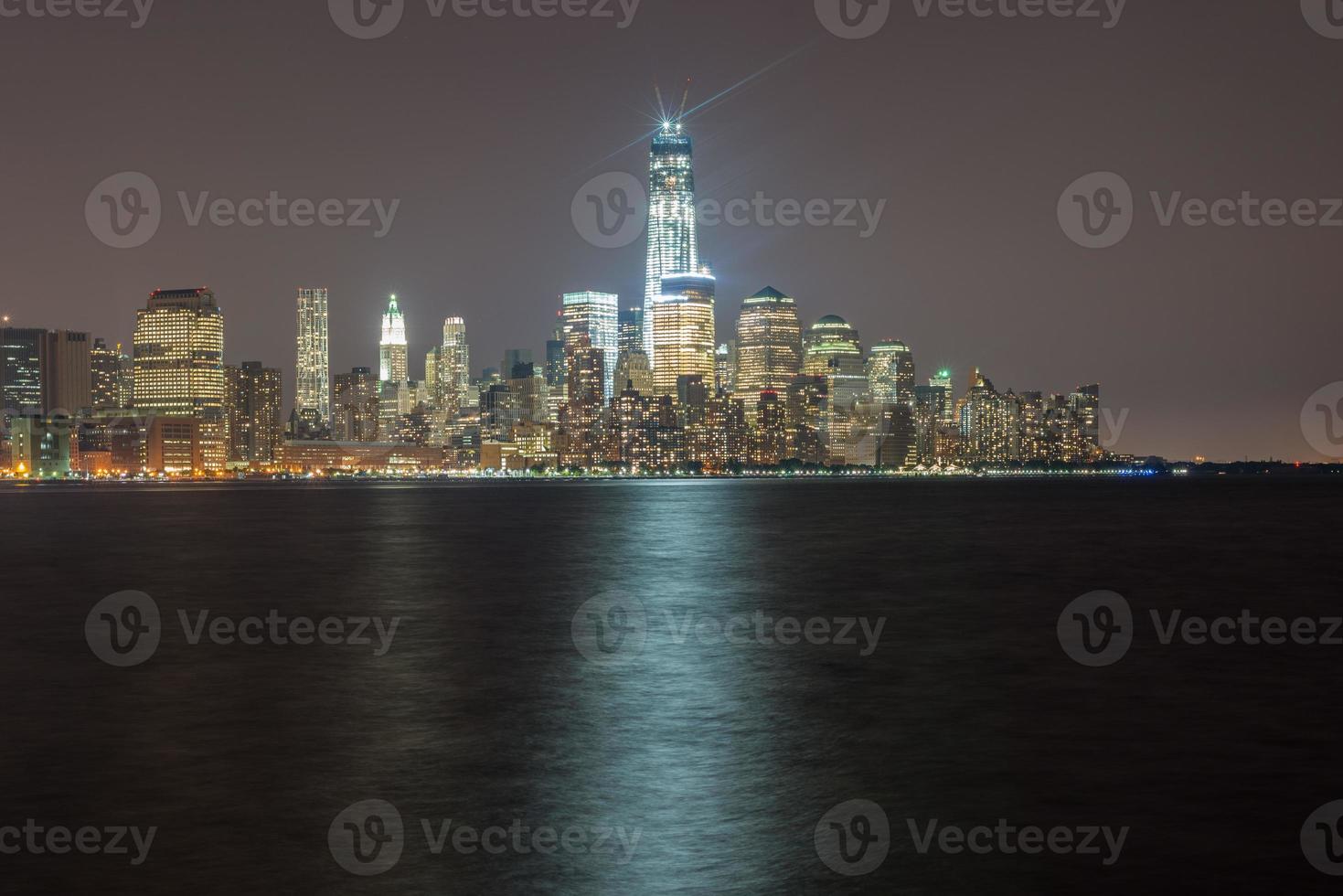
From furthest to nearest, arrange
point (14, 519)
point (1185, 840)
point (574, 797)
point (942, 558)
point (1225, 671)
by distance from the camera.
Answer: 1. point (14, 519)
2. point (942, 558)
3. point (1225, 671)
4. point (574, 797)
5. point (1185, 840)

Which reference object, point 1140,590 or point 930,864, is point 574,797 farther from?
point 1140,590

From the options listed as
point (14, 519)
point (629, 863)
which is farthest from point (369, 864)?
point (14, 519)

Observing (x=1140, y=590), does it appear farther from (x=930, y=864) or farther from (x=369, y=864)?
(x=369, y=864)

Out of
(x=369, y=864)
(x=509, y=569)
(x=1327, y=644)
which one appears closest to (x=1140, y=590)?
(x=1327, y=644)

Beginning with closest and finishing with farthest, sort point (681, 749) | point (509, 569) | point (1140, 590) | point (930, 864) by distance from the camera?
point (930, 864), point (681, 749), point (1140, 590), point (509, 569)

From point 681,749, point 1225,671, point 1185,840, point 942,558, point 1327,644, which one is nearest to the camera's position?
point 1185,840

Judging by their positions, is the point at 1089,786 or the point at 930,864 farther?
the point at 1089,786
